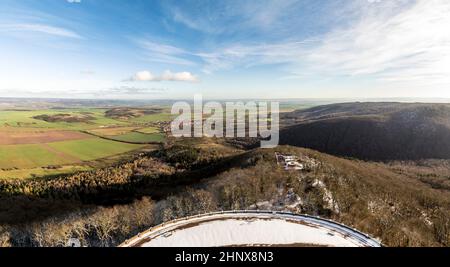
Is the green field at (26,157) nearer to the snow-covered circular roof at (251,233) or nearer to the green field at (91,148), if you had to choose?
the green field at (91,148)

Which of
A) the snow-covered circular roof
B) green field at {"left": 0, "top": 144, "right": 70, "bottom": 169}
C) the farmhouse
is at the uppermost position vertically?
the farmhouse

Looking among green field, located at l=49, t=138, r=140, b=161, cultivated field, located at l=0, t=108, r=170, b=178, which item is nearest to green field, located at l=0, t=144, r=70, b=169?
cultivated field, located at l=0, t=108, r=170, b=178

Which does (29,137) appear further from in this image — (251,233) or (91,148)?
(251,233)

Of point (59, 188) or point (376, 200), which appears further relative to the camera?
point (59, 188)

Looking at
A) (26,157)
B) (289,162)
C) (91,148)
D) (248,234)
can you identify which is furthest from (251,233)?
(91,148)

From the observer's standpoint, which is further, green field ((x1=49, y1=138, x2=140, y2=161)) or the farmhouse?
green field ((x1=49, y1=138, x2=140, y2=161))

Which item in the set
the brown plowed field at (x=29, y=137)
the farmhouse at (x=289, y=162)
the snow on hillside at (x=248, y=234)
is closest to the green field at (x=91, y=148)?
the brown plowed field at (x=29, y=137)

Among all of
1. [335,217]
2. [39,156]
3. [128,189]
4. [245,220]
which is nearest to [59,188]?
[128,189]

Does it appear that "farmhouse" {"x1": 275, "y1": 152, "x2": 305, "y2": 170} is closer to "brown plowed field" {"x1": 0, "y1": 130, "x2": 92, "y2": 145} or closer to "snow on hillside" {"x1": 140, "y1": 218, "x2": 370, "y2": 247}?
"snow on hillside" {"x1": 140, "y1": 218, "x2": 370, "y2": 247}
